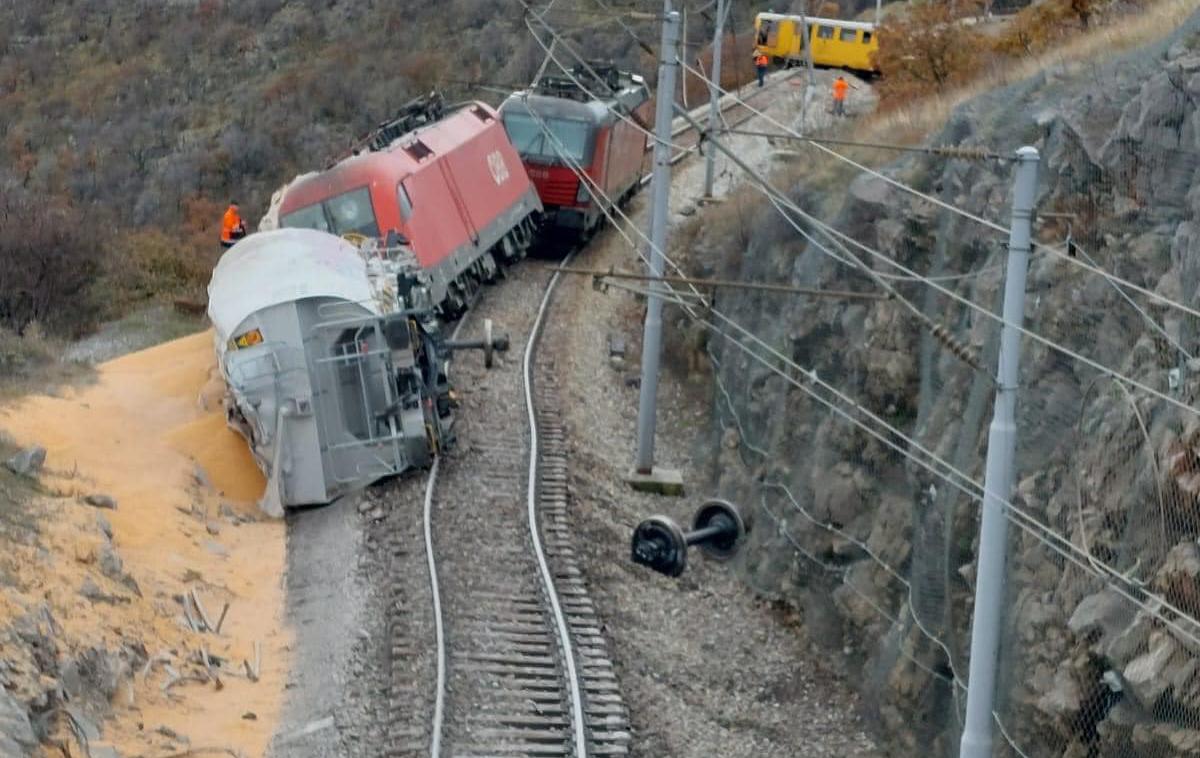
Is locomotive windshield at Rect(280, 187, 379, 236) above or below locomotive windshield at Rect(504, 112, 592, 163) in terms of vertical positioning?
above

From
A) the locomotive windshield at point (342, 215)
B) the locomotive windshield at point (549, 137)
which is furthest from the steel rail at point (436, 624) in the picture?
the locomotive windshield at point (549, 137)

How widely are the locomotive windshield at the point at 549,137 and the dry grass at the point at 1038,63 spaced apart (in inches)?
241

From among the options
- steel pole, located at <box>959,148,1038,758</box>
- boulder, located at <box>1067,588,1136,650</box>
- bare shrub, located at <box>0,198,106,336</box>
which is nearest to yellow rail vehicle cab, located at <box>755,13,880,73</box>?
bare shrub, located at <box>0,198,106,336</box>

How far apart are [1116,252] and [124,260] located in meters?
27.1

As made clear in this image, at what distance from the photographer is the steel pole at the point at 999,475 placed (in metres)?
9.21

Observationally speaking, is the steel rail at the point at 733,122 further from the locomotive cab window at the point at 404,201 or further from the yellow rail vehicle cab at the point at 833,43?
the locomotive cab window at the point at 404,201

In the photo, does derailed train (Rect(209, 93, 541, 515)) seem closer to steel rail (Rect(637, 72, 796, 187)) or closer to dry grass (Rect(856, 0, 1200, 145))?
dry grass (Rect(856, 0, 1200, 145))

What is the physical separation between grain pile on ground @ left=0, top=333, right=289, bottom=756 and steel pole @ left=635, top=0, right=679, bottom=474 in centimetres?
430

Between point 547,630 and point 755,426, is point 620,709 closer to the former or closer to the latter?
point 547,630

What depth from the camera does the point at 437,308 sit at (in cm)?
2502

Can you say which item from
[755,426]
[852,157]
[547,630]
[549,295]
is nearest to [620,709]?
[547,630]

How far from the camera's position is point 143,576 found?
53.3 feet

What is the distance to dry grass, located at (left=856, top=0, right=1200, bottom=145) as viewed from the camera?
1628 centimetres

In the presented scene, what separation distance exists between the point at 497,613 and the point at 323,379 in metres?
4.68
